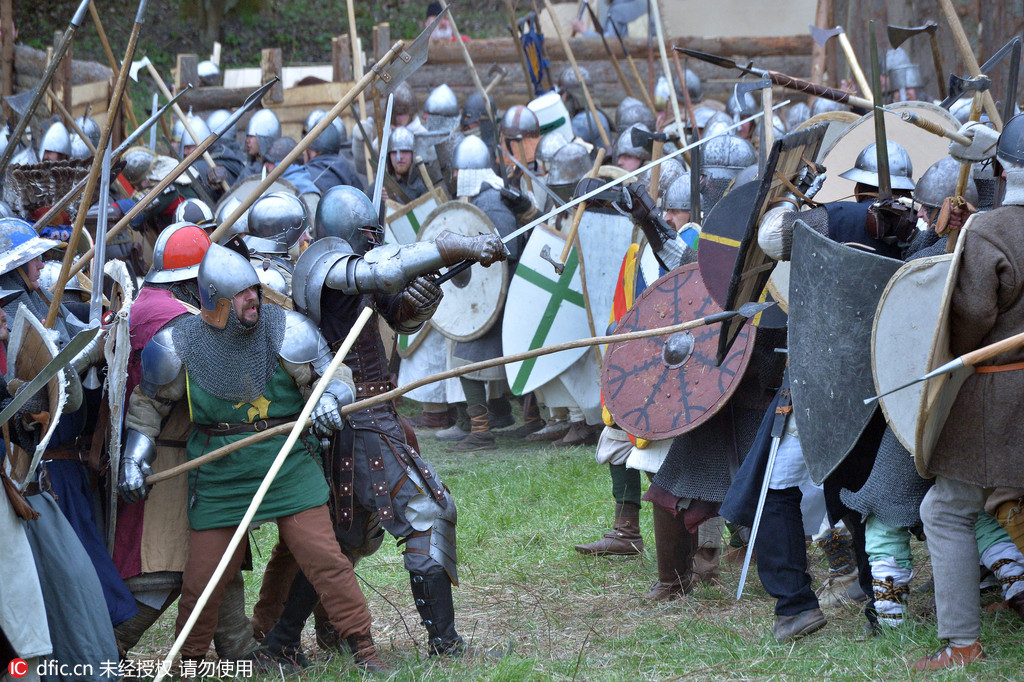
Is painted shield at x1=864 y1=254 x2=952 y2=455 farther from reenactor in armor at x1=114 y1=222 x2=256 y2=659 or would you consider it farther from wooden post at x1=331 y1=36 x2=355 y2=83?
wooden post at x1=331 y1=36 x2=355 y2=83

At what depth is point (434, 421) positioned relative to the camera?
7246 millimetres

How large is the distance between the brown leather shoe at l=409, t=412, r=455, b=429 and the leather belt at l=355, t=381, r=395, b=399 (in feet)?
12.3

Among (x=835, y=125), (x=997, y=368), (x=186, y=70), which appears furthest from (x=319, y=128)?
(x=186, y=70)

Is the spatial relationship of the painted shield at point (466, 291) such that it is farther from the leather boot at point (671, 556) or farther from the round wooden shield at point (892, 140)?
the leather boot at point (671, 556)

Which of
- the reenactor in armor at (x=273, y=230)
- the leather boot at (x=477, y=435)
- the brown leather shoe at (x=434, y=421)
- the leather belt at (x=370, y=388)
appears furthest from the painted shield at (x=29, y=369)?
the brown leather shoe at (x=434, y=421)

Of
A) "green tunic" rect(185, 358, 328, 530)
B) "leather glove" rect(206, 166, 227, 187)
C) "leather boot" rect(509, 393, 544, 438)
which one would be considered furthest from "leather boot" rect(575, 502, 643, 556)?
"leather glove" rect(206, 166, 227, 187)

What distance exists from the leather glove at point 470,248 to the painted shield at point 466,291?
2.97 meters

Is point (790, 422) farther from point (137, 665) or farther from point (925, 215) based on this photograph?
point (137, 665)

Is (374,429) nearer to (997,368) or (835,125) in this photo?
(997,368)

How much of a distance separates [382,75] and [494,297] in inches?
118

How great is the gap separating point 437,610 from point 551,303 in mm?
2786

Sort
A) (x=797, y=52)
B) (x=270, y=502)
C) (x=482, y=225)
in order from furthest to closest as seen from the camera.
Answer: (x=797, y=52) → (x=482, y=225) → (x=270, y=502)

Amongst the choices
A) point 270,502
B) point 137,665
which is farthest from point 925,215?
point 137,665

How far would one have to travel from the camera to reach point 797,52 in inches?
500
